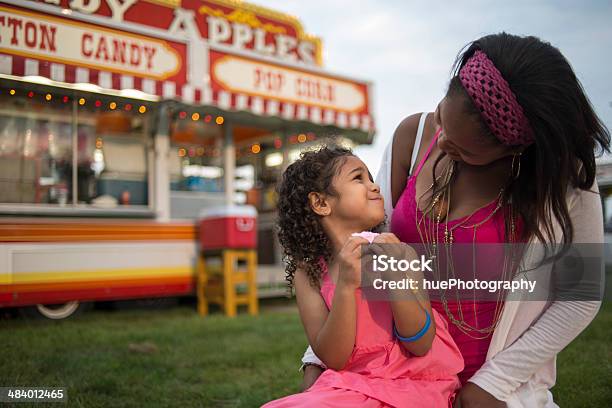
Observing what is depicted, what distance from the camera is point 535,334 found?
1.28 m

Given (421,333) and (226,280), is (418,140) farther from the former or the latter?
(226,280)

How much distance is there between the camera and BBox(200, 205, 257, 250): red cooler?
208 inches

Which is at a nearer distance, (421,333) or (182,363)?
(421,333)

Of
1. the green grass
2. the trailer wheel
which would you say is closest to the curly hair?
the green grass

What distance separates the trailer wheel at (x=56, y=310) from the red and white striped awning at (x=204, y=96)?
209 cm

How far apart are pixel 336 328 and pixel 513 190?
0.59 metres

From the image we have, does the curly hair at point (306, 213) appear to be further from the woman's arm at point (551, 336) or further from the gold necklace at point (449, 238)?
the woman's arm at point (551, 336)

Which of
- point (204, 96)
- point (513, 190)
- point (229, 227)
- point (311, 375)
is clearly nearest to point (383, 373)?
point (311, 375)

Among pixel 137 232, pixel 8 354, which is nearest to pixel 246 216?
pixel 137 232

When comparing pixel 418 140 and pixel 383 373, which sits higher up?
pixel 418 140

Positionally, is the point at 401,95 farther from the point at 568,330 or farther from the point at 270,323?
the point at 270,323

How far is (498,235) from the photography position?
1371 mm

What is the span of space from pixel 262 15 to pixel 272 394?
5.95 m

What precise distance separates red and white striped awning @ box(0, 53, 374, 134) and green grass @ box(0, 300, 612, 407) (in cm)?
163
